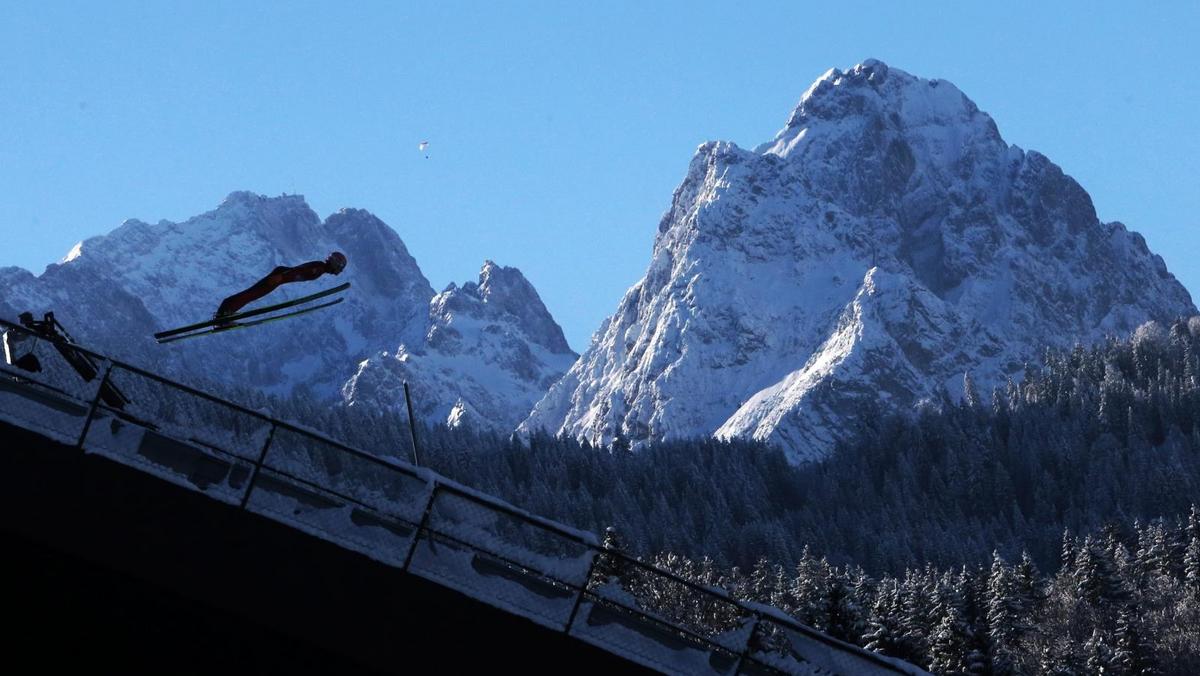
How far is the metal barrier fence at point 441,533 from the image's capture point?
47.5 ft

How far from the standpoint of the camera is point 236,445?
15375 mm

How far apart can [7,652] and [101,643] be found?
0.72 meters

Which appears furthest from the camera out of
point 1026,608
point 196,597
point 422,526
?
point 1026,608

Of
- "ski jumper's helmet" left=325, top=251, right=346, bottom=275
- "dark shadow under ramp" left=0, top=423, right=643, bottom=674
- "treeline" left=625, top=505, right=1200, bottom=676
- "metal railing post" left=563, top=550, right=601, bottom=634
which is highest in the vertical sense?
"treeline" left=625, top=505, right=1200, bottom=676

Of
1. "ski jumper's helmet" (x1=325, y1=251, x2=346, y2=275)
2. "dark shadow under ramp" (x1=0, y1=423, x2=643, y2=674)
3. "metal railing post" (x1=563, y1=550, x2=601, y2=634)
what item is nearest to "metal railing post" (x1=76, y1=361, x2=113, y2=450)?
"dark shadow under ramp" (x1=0, y1=423, x2=643, y2=674)

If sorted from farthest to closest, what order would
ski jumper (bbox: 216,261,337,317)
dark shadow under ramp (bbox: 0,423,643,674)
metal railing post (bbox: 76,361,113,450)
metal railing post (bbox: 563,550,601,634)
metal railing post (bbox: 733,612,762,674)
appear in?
ski jumper (bbox: 216,261,337,317), metal railing post (bbox: 733,612,762,674), metal railing post (bbox: 76,361,113,450), metal railing post (bbox: 563,550,601,634), dark shadow under ramp (bbox: 0,423,643,674)

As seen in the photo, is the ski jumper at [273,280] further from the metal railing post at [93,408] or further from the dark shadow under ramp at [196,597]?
the dark shadow under ramp at [196,597]

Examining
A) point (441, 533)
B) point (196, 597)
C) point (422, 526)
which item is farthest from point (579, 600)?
point (196, 597)

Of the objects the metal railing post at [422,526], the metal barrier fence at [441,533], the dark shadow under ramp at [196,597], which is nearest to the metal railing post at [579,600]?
the metal barrier fence at [441,533]

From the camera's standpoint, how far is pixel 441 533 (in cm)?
1478

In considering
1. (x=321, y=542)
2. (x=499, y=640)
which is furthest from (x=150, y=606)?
(x=499, y=640)

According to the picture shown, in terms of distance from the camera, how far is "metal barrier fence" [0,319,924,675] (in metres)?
14.5

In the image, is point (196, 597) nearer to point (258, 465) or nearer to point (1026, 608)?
point (258, 465)

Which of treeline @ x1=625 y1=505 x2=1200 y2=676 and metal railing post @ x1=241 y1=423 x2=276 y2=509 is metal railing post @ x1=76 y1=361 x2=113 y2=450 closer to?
metal railing post @ x1=241 y1=423 x2=276 y2=509
